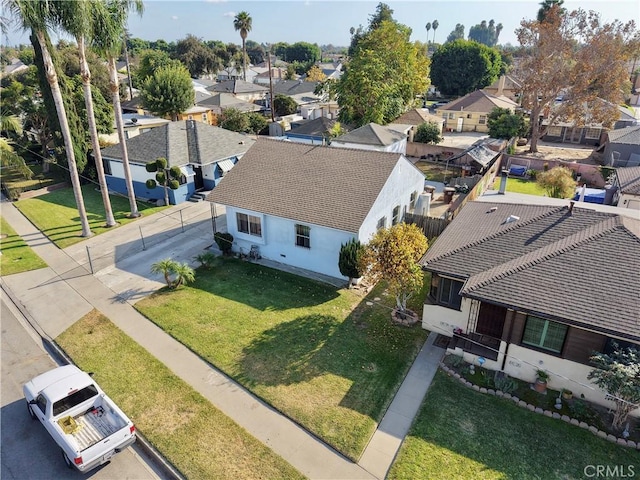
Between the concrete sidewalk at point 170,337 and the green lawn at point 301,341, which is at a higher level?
the green lawn at point 301,341

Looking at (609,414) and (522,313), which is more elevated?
(522,313)

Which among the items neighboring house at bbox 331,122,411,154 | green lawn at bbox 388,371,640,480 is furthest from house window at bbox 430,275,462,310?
neighboring house at bbox 331,122,411,154

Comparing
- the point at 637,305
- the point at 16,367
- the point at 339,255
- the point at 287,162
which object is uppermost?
the point at 287,162

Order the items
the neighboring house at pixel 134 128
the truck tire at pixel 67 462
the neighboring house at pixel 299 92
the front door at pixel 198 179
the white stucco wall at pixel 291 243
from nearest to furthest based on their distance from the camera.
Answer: the truck tire at pixel 67 462
the white stucco wall at pixel 291 243
the front door at pixel 198 179
the neighboring house at pixel 134 128
the neighboring house at pixel 299 92

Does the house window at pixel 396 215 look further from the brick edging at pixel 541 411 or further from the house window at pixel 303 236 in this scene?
the brick edging at pixel 541 411

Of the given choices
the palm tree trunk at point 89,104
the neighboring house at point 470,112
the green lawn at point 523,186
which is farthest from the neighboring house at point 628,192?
the neighboring house at point 470,112

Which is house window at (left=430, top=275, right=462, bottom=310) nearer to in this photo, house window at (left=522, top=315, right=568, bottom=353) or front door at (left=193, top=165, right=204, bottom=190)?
house window at (left=522, top=315, right=568, bottom=353)

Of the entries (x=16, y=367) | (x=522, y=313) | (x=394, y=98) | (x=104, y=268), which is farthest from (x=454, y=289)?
(x=394, y=98)

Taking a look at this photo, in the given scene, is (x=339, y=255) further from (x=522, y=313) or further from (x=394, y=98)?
(x=394, y=98)

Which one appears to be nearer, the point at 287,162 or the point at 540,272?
the point at 540,272
